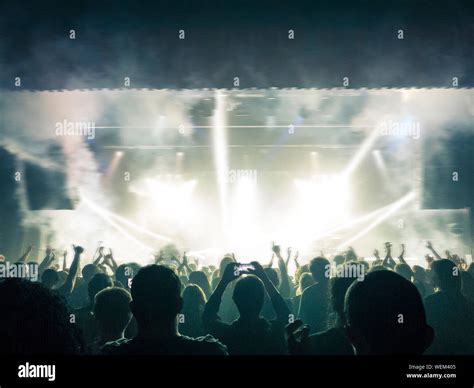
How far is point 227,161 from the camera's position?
7848 mm

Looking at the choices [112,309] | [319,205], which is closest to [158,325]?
[112,309]

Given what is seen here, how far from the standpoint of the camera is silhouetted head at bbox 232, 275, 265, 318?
215 cm

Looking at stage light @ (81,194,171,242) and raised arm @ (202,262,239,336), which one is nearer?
raised arm @ (202,262,239,336)

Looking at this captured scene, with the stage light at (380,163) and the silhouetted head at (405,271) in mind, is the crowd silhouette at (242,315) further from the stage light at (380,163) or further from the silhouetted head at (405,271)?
the stage light at (380,163)

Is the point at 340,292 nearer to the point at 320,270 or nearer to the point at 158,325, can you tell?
the point at 320,270

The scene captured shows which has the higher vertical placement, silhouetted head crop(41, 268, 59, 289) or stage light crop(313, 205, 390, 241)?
stage light crop(313, 205, 390, 241)

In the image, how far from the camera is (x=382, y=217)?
7.85 metres

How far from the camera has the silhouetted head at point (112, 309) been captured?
2.10m

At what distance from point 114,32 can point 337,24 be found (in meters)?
2.01

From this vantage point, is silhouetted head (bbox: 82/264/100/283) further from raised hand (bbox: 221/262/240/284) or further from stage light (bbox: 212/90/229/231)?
stage light (bbox: 212/90/229/231)

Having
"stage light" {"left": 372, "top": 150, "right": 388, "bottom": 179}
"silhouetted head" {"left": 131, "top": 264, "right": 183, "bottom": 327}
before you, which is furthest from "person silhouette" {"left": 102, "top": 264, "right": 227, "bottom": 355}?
"stage light" {"left": 372, "top": 150, "right": 388, "bottom": 179}

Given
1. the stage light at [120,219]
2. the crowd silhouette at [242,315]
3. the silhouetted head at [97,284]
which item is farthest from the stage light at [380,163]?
the silhouetted head at [97,284]

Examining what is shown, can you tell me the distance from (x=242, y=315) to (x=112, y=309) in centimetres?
65

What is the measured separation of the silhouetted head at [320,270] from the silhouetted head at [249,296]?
30.6 inches
